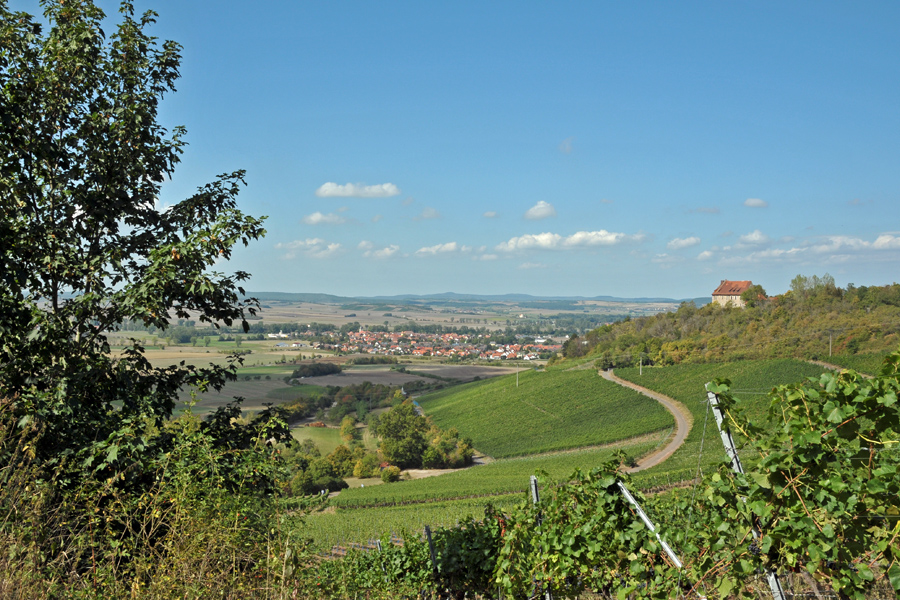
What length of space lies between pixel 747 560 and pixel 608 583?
140cm

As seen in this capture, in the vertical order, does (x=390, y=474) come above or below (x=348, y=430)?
below

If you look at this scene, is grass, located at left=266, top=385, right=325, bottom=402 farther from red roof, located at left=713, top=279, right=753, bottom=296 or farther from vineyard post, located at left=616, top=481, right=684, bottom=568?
red roof, located at left=713, top=279, right=753, bottom=296

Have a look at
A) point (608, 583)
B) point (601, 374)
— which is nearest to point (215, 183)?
point (608, 583)

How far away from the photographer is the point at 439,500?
1411 inches

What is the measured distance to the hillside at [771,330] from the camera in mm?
58125

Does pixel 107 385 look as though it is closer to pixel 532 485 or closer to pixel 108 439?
pixel 108 439

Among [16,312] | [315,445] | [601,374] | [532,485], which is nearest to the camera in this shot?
[532,485]

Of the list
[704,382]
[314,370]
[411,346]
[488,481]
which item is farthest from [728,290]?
[488,481]

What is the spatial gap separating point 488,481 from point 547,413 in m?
22.9

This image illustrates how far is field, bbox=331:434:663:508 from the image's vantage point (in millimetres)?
35312

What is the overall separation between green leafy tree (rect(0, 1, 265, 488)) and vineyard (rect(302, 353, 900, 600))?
285cm

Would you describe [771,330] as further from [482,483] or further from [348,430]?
[348,430]

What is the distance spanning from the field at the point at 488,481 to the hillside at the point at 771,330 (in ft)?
87.9

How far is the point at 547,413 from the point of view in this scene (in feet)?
196
